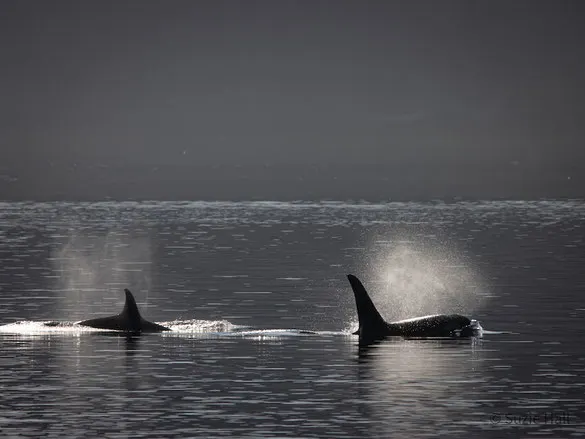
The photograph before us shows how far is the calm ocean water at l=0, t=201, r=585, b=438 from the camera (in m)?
30.8

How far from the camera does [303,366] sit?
38750 mm

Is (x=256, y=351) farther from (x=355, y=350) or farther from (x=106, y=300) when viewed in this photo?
(x=106, y=300)

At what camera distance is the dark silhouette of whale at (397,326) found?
44656mm

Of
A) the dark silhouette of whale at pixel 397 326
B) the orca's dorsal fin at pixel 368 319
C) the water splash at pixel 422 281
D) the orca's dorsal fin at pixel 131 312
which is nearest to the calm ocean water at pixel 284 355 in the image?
the water splash at pixel 422 281

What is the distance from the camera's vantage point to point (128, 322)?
4694cm

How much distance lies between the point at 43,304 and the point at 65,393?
84.6 ft

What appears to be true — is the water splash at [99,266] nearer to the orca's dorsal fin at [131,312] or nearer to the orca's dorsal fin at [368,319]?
the orca's dorsal fin at [131,312]

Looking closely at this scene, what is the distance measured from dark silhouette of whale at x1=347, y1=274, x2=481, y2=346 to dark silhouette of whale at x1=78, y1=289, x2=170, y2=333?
266 inches

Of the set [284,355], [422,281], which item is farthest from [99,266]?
[284,355]

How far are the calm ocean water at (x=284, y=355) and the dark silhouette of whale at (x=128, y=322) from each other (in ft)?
3.27

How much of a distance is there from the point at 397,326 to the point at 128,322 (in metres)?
8.40

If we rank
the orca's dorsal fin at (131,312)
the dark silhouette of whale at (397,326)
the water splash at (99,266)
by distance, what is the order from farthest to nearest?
the water splash at (99,266), the orca's dorsal fin at (131,312), the dark silhouette of whale at (397,326)

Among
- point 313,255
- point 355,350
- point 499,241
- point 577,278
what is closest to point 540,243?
point 499,241

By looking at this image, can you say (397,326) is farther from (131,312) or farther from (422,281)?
(422,281)
